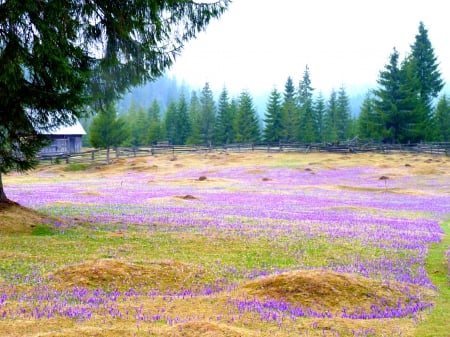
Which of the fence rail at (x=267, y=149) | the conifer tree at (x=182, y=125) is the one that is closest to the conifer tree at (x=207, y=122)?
the conifer tree at (x=182, y=125)

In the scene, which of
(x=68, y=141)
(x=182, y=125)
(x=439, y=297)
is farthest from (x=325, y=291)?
(x=182, y=125)

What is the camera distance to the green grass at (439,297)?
6.04 m

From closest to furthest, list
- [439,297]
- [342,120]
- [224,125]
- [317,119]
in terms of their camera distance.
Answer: [439,297] < [224,125] < [317,119] < [342,120]

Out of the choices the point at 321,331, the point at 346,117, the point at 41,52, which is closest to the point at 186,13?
the point at 41,52

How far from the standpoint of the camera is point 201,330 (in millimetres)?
5484

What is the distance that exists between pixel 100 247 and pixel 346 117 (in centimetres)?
9363

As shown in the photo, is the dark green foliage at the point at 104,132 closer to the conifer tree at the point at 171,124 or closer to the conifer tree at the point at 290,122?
the conifer tree at the point at 290,122

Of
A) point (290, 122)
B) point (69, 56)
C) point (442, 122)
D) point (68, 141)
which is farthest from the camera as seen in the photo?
point (290, 122)

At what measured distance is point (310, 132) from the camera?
286 ft

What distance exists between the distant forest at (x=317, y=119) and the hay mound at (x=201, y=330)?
5090 cm

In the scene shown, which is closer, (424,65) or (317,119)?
(424,65)

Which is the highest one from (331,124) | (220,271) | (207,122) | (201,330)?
(207,122)

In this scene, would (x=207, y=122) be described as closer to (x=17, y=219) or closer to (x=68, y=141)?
(x=68, y=141)

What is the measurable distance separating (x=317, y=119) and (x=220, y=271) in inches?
3547
